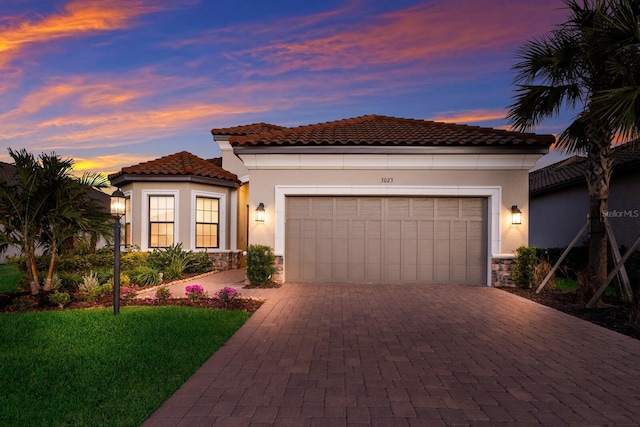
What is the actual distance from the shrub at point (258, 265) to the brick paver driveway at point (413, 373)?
294cm

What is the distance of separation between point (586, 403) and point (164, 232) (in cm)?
1354

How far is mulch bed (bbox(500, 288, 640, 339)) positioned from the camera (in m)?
6.43

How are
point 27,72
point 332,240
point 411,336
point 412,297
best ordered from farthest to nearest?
1. point 27,72
2. point 332,240
3. point 412,297
4. point 411,336

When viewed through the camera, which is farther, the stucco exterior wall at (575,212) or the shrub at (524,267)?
the stucco exterior wall at (575,212)

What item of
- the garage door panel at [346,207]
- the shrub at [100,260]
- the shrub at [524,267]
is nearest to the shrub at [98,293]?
the shrub at [100,260]

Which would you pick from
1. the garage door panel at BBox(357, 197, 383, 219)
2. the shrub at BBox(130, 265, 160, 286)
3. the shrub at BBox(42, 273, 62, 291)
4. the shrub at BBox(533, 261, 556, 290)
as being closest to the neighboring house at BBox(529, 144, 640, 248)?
the shrub at BBox(533, 261, 556, 290)

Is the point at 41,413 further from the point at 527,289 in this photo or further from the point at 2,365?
the point at 527,289

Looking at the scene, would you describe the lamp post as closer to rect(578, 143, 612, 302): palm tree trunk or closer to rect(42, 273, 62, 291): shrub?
rect(42, 273, 62, 291): shrub

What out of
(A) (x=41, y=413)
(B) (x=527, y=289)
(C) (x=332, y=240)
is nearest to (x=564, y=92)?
(B) (x=527, y=289)

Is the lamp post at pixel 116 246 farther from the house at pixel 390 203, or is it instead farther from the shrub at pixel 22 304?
the house at pixel 390 203

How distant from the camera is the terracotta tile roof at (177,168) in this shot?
1366 cm

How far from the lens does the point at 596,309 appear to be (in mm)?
7594

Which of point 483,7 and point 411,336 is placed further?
point 483,7

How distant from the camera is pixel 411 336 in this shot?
18.9 ft
